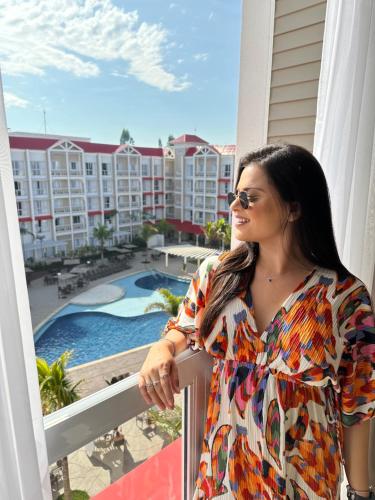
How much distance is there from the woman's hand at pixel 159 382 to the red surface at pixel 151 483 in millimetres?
516

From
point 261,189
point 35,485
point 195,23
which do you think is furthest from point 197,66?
point 35,485

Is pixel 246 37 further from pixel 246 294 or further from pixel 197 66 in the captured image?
pixel 197 66

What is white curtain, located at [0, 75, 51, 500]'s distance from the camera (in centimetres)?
45

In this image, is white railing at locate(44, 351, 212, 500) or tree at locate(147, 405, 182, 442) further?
tree at locate(147, 405, 182, 442)

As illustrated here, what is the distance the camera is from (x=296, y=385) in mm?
722

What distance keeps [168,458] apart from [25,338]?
3.38 ft

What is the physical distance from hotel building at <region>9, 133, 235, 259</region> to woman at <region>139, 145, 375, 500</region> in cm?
99

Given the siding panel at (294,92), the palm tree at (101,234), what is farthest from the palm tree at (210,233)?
the siding panel at (294,92)

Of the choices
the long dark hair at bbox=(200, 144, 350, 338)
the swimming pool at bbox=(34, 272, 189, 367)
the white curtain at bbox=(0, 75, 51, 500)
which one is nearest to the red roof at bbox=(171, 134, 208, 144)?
the swimming pool at bbox=(34, 272, 189, 367)

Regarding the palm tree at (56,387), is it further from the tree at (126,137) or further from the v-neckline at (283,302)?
the tree at (126,137)

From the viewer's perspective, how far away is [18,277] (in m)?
0.48

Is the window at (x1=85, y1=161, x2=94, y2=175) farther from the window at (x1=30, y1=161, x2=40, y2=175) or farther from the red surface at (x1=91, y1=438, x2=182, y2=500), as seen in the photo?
the red surface at (x1=91, y1=438, x2=182, y2=500)

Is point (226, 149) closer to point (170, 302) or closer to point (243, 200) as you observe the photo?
point (243, 200)

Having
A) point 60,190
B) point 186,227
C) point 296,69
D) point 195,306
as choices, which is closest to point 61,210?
point 60,190
